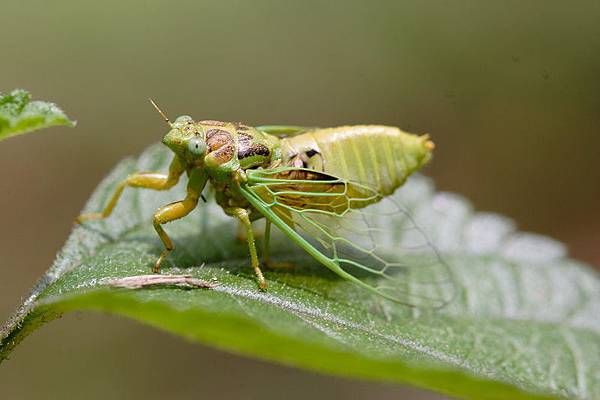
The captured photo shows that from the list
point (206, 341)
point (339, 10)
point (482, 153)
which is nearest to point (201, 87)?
point (339, 10)

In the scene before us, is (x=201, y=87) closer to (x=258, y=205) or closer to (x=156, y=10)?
(x=156, y=10)

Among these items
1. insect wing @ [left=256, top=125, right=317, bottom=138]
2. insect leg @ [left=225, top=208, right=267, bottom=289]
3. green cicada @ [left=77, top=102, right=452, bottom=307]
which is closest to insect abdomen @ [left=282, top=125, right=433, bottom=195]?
green cicada @ [left=77, top=102, right=452, bottom=307]

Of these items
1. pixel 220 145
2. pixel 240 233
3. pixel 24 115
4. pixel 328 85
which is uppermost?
pixel 24 115

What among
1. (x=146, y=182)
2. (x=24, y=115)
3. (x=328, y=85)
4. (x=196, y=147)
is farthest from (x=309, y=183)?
(x=328, y=85)

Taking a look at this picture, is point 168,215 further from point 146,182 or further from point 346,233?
point 346,233

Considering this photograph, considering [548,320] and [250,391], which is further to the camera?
[250,391]

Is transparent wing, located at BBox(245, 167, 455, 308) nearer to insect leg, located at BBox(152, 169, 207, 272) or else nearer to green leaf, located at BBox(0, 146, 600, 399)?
green leaf, located at BBox(0, 146, 600, 399)

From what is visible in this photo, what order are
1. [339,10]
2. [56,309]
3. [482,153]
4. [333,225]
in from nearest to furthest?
[56,309] < [333,225] < [482,153] < [339,10]
